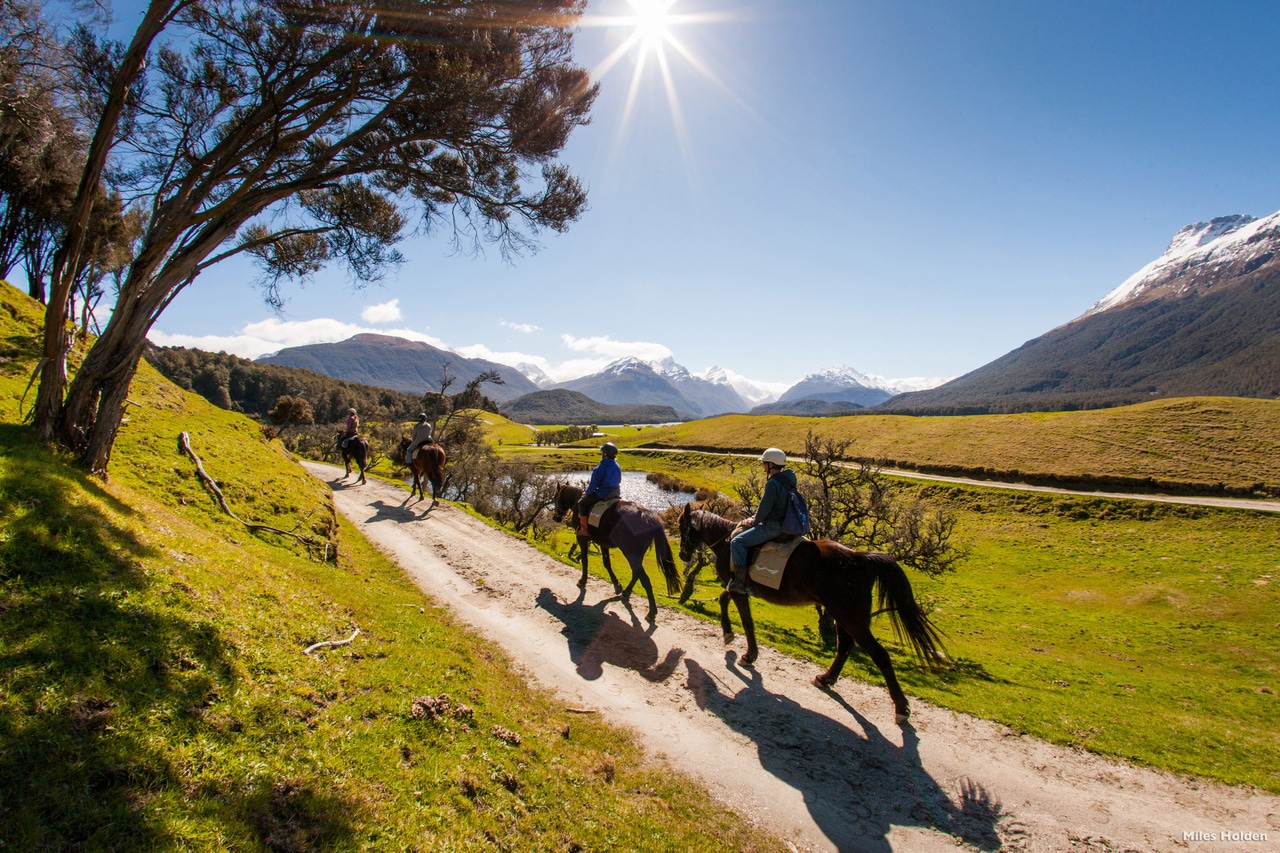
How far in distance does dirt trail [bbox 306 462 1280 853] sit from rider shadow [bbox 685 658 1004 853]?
0.02m

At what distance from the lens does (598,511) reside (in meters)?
13.6

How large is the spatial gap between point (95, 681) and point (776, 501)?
373 inches

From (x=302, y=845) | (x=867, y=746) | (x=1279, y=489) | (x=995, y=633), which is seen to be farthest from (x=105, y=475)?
(x=1279, y=489)

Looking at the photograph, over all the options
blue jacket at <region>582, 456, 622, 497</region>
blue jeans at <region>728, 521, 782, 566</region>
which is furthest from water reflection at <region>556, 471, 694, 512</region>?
blue jeans at <region>728, 521, 782, 566</region>

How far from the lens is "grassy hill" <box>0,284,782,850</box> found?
3.41 m

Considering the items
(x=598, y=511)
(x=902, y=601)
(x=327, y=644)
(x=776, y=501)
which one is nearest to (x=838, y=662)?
(x=902, y=601)

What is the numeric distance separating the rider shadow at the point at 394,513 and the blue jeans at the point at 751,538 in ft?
49.0

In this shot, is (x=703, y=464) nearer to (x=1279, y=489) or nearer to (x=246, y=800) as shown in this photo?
(x=1279, y=489)

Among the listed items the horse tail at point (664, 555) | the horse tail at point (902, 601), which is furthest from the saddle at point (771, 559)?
the horse tail at point (664, 555)

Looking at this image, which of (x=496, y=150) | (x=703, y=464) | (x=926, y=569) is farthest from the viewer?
(x=703, y=464)

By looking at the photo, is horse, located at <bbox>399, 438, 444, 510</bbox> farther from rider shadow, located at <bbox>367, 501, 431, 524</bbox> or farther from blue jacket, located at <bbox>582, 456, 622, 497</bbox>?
blue jacket, located at <bbox>582, 456, 622, 497</bbox>

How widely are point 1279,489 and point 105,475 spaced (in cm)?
6457

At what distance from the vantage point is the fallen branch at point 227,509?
1102 cm

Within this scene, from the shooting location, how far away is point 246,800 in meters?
3.79
